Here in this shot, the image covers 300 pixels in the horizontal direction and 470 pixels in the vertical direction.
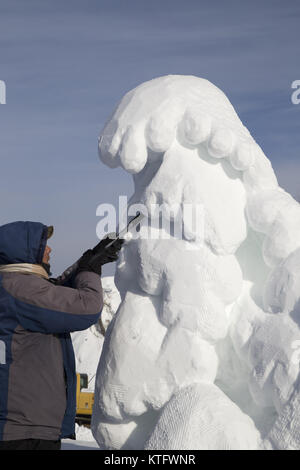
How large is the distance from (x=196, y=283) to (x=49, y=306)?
110cm

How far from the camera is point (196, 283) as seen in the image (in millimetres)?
3697

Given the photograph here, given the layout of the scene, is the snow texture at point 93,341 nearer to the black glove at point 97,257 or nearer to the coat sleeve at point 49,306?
the black glove at point 97,257

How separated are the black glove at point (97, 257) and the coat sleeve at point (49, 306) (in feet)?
0.71

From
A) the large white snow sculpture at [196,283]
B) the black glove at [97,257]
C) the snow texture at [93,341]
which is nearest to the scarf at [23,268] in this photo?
the black glove at [97,257]

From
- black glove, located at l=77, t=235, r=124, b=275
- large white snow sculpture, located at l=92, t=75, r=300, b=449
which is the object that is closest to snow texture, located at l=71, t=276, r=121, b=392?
large white snow sculpture, located at l=92, t=75, r=300, b=449

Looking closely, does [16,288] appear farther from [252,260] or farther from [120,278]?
[252,260]

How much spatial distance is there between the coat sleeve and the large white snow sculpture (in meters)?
0.89

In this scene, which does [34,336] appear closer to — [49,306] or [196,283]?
[49,306]

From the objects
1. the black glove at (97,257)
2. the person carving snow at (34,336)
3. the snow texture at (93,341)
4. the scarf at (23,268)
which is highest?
the black glove at (97,257)

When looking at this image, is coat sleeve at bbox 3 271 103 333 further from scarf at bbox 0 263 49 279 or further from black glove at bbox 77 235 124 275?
black glove at bbox 77 235 124 275

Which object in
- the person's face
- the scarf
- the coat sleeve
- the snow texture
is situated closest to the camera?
the coat sleeve

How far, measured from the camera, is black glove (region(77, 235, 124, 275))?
10.4 ft

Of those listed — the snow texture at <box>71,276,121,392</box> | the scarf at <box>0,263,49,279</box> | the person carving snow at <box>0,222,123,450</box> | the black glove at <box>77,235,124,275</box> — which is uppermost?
the black glove at <box>77,235,124,275</box>

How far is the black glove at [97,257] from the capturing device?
3155 millimetres
